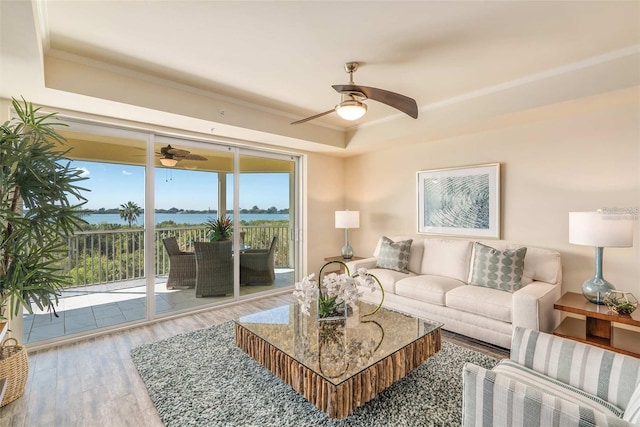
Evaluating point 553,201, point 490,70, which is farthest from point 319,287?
point 553,201

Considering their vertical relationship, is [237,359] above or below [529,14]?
below

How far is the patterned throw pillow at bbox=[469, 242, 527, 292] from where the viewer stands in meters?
2.98

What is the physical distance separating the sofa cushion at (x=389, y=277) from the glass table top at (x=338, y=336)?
86 centimetres

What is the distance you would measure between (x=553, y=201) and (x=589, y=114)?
927mm

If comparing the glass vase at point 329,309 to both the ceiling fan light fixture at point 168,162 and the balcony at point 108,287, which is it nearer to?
the balcony at point 108,287

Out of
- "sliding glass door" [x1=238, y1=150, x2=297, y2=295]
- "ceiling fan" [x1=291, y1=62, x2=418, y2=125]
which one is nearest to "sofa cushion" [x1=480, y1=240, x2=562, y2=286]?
"ceiling fan" [x1=291, y1=62, x2=418, y2=125]

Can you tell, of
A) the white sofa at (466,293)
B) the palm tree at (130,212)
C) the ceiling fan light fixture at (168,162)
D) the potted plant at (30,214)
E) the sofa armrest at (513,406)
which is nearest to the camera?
the sofa armrest at (513,406)

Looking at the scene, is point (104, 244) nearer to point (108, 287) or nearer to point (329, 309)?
point (108, 287)

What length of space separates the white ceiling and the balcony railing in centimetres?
185

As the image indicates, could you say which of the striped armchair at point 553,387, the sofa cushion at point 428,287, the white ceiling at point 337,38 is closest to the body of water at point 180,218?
the white ceiling at point 337,38

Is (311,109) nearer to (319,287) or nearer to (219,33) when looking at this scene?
(219,33)

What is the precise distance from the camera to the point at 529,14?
6.46 feet

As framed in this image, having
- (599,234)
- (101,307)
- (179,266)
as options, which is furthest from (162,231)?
(599,234)

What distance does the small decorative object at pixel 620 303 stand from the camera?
88.6 inches
